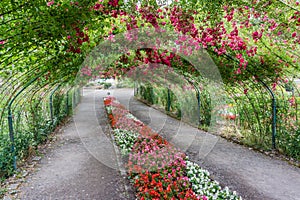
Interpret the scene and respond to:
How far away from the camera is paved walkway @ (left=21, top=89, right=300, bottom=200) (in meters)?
3.90

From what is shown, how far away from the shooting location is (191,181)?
3953 mm

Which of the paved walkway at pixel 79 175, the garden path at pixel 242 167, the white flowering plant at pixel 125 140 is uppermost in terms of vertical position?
the white flowering plant at pixel 125 140

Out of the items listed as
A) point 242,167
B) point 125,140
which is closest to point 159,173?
point 242,167

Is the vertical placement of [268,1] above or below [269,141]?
above

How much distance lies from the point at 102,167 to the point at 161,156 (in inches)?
51.1

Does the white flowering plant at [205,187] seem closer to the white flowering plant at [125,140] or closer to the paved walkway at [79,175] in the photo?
the paved walkway at [79,175]

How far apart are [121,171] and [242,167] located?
2304 millimetres

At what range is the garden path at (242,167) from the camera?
12.7 ft

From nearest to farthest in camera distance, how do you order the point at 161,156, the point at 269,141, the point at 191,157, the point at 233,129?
the point at 161,156 → the point at 191,157 → the point at 269,141 → the point at 233,129

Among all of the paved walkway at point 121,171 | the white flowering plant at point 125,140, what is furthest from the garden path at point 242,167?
the white flowering plant at point 125,140

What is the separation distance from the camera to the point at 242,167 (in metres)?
4.91

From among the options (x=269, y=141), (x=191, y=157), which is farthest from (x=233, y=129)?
(x=191, y=157)

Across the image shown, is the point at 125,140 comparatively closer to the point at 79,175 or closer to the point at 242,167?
the point at 79,175

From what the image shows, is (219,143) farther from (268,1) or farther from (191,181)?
(268,1)
